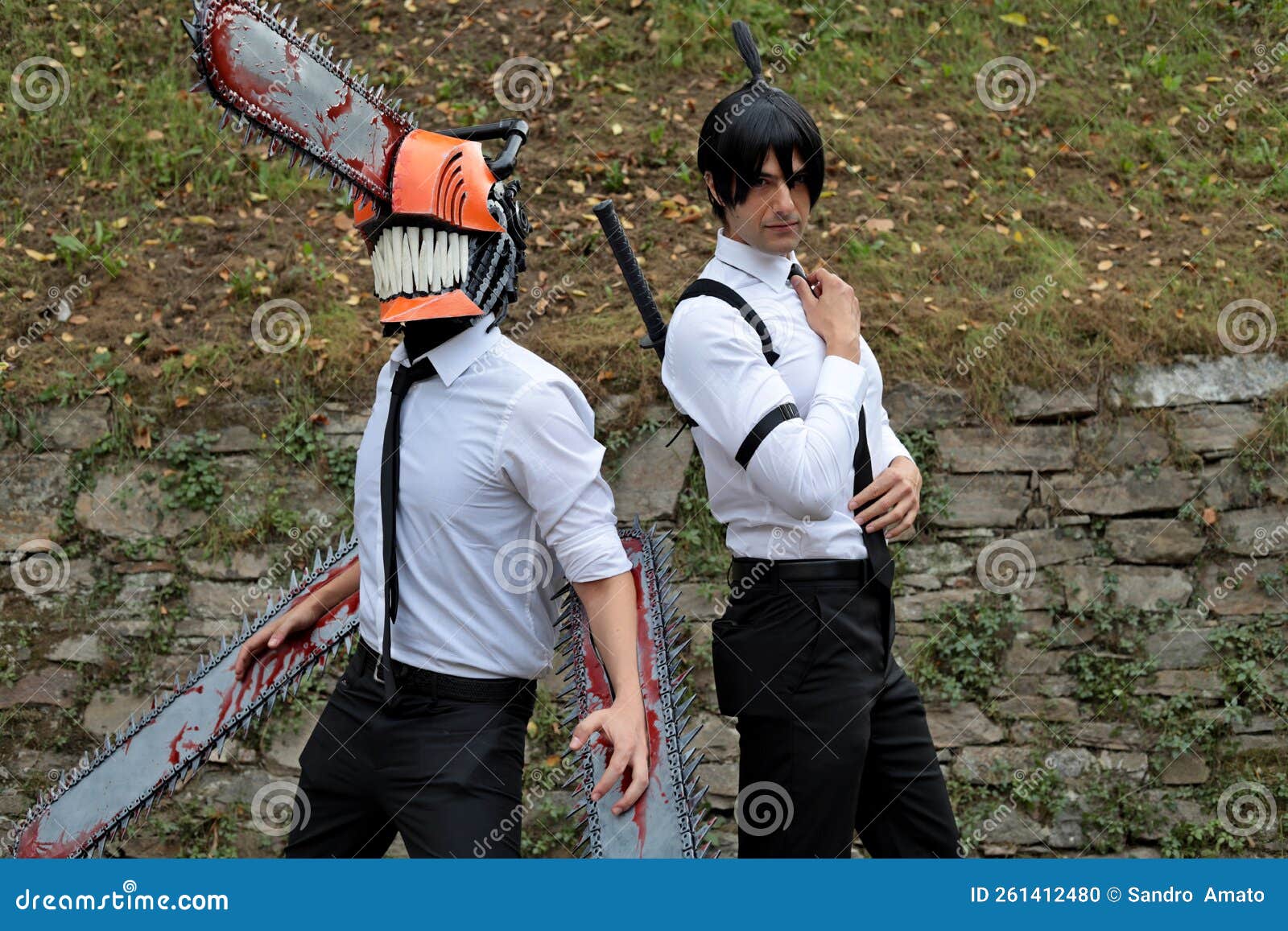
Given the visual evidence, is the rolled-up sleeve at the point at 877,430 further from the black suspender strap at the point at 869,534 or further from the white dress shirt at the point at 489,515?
the white dress shirt at the point at 489,515

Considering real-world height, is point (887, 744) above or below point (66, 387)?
below

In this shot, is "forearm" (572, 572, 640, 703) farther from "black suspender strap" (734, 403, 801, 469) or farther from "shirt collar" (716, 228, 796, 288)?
"shirt collar" (716, 228, 796, 288)

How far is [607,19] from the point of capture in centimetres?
806

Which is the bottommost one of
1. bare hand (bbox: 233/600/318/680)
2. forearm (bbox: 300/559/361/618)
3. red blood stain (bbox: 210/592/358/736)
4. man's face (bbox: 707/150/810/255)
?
red blood stain (bbox: 210/592/358/736)

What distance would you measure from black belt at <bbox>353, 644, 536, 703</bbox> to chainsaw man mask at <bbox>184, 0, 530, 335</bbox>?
73 centimetres

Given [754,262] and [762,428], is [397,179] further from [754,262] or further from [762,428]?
[762,428]

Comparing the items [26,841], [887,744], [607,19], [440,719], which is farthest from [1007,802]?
[607,19]

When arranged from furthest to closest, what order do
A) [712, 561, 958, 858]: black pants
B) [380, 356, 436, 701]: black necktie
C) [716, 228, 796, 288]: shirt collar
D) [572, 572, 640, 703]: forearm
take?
[716, 228, 796, 288]: shirt collar < [712, 561, 958, 858]: black pants < [380, 356, 436, 701]: black necktie < [572, 572, 640, 703]: forearm

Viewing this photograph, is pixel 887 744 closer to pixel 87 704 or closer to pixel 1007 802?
pixel 1007 802

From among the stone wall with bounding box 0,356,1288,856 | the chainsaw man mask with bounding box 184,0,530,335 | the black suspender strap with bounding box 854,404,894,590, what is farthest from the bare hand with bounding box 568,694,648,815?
the stone wall with bounding box 0,356,1288,856

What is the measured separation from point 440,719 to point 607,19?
6.44 m

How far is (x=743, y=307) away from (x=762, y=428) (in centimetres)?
31

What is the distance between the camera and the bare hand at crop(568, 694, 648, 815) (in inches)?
93.6

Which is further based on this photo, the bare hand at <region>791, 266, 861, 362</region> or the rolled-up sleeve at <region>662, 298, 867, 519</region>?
the bare hand at <region>791, 266, 861, 362</region>
